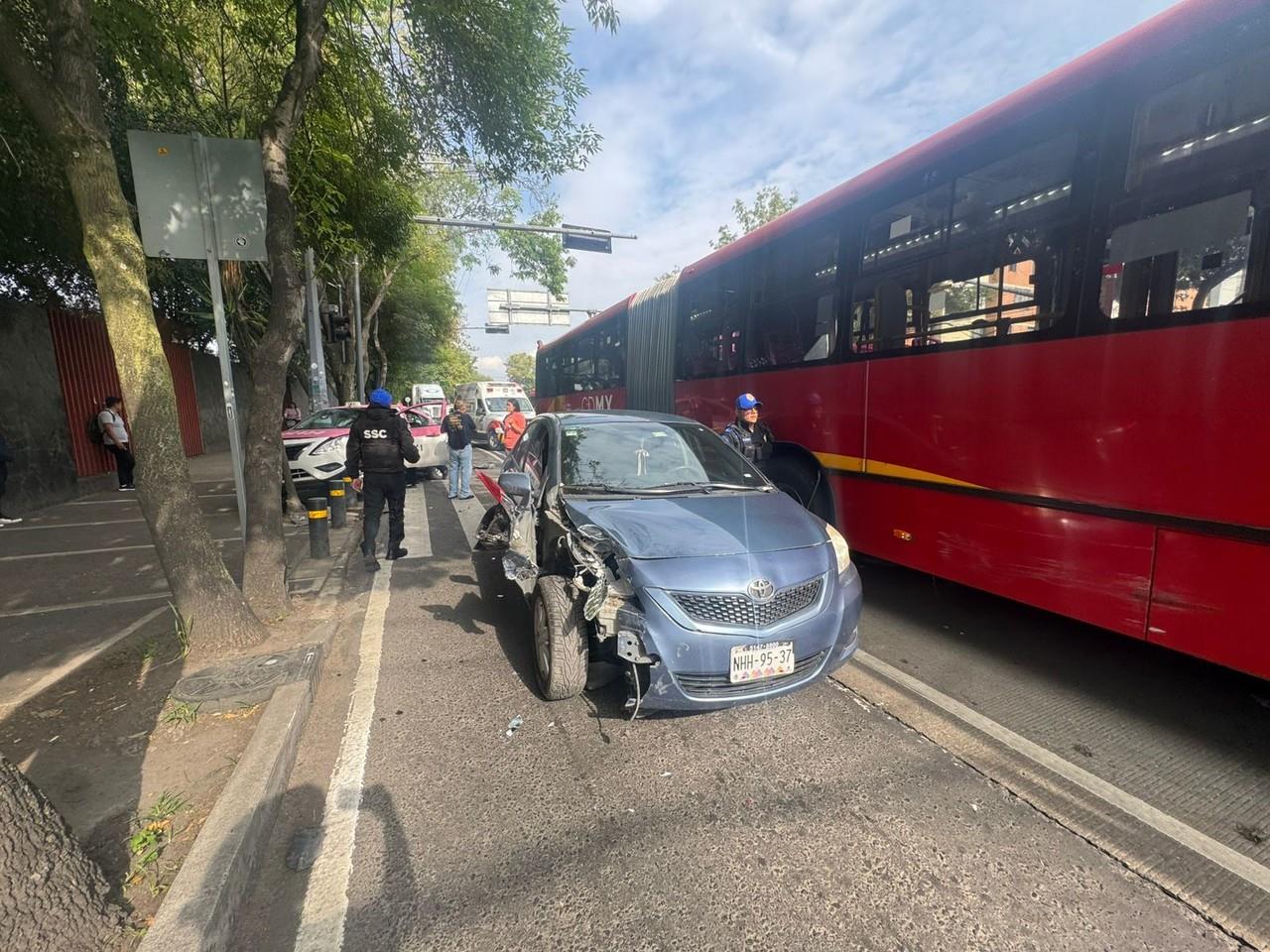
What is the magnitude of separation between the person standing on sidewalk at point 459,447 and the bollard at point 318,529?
3.85 m

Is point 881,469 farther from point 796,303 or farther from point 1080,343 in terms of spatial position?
point 796,303

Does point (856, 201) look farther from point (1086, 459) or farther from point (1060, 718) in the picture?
point (1060, 718)

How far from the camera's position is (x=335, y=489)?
7988 millimetres

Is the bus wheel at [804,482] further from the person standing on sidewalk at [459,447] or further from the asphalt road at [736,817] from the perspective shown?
the person standing on sidewalk at [459,447]

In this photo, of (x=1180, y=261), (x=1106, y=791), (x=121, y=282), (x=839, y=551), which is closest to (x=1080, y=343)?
(x=1180, y=261)

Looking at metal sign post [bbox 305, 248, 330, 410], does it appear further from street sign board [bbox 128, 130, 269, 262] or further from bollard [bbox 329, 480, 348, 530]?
street sign board [bbox 128, 130, 269, 262]

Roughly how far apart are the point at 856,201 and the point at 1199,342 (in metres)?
2.64

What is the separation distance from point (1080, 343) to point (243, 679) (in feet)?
16.7

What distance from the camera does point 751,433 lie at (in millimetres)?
5645

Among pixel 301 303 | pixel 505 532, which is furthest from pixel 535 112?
pixel 505 532

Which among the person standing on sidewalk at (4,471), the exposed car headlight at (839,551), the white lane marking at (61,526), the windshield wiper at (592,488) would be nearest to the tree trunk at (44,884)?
the windshield wiper at (592,488)

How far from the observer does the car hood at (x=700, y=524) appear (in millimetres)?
2982

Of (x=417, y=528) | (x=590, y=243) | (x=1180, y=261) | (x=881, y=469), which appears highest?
(x=590, y=243)

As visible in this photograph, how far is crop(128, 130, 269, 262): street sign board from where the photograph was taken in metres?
3.89
